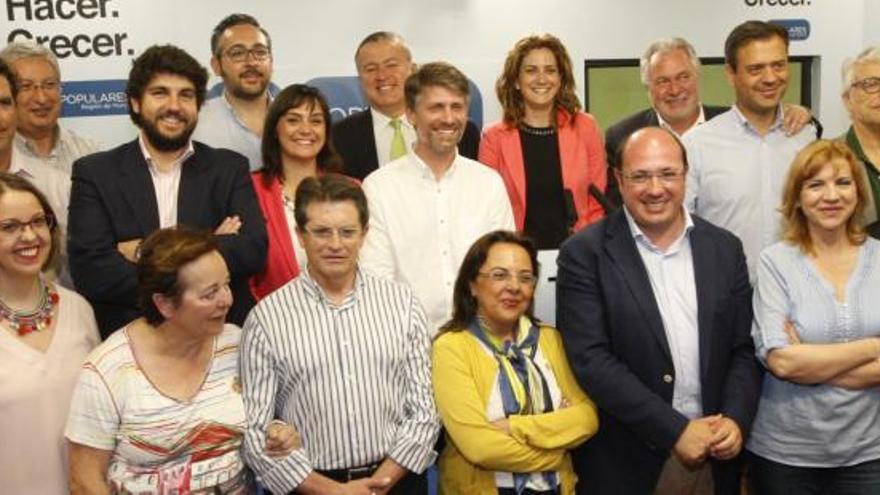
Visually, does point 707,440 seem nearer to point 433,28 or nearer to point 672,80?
point 672,80

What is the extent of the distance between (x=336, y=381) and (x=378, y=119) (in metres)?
1.77

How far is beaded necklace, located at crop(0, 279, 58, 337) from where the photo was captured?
8.59 ft

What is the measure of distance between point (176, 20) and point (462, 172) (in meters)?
3.01

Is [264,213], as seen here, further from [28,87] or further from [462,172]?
[28,87]

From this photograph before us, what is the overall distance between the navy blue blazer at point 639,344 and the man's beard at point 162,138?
1391 mm

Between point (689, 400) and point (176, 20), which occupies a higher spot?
point (176, 20)

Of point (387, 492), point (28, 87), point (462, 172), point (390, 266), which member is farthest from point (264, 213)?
point (28, 87)

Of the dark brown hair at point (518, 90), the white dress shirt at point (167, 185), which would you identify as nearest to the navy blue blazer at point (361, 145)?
the dark brown hair at point (518, 90)

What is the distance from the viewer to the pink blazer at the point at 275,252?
127 inches

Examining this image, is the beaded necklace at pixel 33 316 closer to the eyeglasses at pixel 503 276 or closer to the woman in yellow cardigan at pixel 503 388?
the woman in yellow cardigan at pixel 503 388

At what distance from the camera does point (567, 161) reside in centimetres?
391

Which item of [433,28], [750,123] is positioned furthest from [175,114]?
[433,28]

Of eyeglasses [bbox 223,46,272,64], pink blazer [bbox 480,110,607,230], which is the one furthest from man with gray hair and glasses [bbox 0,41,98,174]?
pink blazer [bbox 480,110,607,230]

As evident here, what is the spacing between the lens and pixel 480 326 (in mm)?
2895
